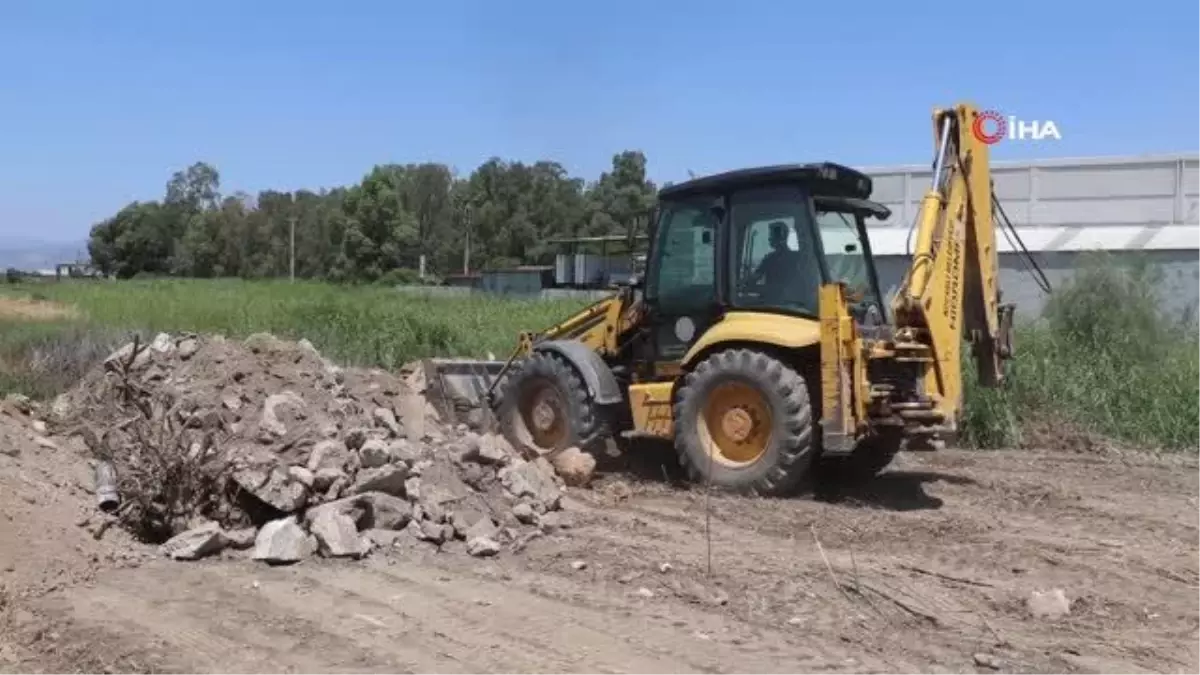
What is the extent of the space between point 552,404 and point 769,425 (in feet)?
6.55

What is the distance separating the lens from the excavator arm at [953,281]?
27.6ft

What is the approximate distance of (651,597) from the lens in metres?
6.23

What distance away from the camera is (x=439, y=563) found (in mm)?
6980

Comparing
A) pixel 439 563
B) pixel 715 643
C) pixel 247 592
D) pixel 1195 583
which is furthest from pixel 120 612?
pixel 1195 583

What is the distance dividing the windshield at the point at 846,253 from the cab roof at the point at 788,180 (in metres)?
0.18

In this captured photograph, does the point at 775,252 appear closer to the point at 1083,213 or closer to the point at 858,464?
the point at 858,464

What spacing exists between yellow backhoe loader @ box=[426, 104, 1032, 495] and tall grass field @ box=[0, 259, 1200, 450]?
324cm

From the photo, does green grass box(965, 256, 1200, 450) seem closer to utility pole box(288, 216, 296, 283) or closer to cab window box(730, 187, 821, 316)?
cab window box(730, 187, 821, 316)

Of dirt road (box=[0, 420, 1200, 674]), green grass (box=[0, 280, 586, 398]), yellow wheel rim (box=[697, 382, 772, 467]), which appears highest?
green grass (box=[0, 280, 586, 398])

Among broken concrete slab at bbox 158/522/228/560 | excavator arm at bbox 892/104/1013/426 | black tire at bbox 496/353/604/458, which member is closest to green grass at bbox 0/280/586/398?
broken concrete slab at bbox 158/522/228/560

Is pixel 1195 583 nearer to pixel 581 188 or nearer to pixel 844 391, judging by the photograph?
pixel 844 391

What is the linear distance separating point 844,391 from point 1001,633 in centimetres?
269

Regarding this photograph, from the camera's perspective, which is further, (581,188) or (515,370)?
(581,188)

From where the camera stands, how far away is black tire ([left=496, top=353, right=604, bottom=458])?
9562 millimetres
